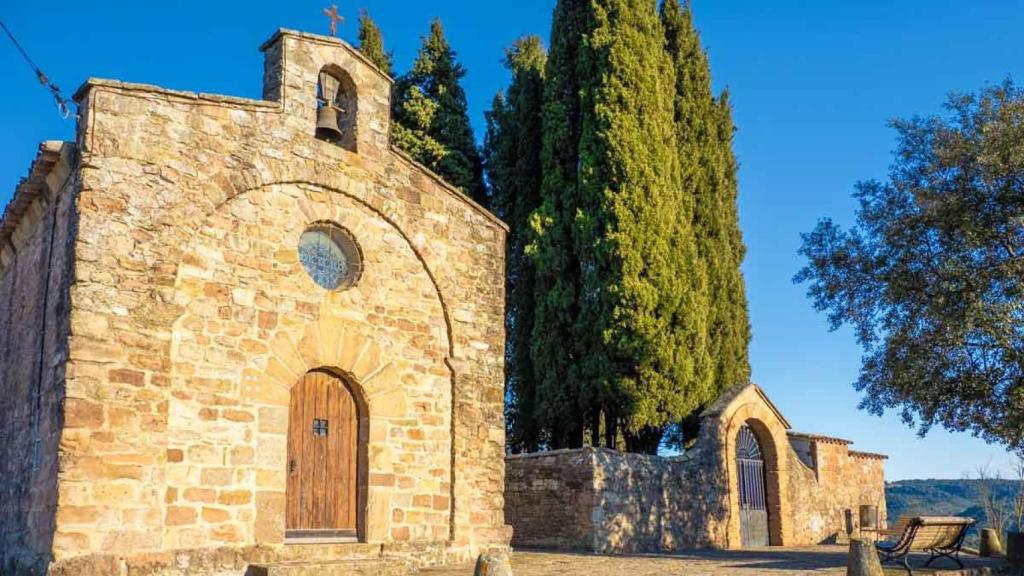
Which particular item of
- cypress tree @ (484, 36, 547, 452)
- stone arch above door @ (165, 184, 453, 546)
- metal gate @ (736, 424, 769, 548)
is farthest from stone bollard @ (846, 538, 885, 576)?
cypress tree @ (484, 36, 547, 452)

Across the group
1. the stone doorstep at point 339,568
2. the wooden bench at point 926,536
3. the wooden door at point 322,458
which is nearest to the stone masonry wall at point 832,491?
the wooden bench at point 926,536

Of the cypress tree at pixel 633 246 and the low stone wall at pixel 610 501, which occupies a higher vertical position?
the cypress tree at pixel 633 246

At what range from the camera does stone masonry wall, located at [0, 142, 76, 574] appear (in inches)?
326

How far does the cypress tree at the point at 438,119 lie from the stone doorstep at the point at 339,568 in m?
12.9

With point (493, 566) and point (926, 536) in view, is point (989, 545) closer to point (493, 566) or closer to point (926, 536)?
point (926, 536)

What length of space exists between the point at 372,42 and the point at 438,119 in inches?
112

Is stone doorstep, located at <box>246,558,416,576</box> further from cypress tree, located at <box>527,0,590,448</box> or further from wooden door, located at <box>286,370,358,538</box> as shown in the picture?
cypress tree, located at <box>527,0,590,448</box>

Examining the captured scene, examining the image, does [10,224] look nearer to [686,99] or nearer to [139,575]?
[139,575]

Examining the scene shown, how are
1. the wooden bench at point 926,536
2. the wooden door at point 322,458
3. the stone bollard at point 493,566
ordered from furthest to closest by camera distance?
1. the wooden bench at point 926,536
2. the wooden door at point 322,458
3. the stone bollard at point 493,566

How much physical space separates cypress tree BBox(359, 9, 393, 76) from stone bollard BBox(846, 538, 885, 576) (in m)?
17.3

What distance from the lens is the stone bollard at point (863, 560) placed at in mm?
7840

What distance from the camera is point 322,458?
394 inches

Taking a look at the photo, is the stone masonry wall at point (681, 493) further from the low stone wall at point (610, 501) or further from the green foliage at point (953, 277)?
the green foliage at point (953, 277)

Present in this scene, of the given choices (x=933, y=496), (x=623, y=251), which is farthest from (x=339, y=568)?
(x=933, y=496)
